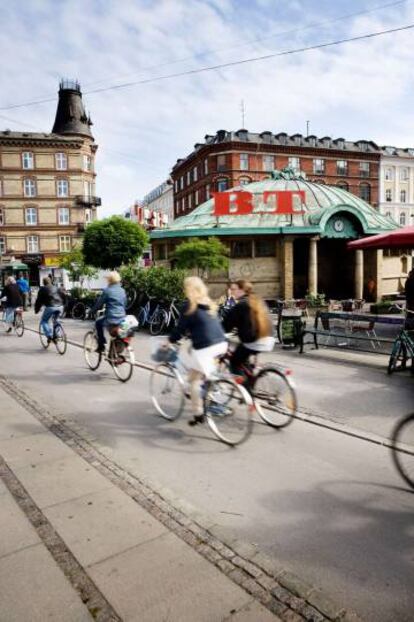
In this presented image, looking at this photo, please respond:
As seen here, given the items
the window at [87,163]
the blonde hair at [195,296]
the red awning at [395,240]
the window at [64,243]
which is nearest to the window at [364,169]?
the window at [87,163]

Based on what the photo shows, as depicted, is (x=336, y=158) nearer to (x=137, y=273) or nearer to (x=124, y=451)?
(x=137, y=273)

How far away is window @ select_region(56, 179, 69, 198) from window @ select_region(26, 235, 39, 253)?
5366 millimetres

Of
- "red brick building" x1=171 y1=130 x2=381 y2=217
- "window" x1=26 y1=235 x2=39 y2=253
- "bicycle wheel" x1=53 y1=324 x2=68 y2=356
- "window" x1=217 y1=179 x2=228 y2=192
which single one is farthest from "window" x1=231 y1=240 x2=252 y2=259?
"window" x1=217 y1=179 x2=228 y2=192

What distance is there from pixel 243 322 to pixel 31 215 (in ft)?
156

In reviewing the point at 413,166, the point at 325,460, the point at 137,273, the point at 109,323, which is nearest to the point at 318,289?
the point at 137,273

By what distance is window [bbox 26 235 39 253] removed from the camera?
47.9 m

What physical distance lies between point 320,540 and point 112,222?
31344mm

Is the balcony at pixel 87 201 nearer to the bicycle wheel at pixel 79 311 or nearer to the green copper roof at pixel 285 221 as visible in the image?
the green copper roof at pixel 285 221

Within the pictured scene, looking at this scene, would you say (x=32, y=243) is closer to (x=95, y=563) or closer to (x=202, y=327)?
(x=202, y=327)

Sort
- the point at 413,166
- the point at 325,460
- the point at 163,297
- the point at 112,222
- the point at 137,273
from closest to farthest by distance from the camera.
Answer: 1. the point at 325,460
2. the point at 163,297
3. the point at 137,273
4. the point at 112,222
5. the point at 413,166

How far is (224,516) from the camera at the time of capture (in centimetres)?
373

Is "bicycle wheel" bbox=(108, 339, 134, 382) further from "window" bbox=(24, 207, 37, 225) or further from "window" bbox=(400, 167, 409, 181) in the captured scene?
"window" bbox=(400, 167, 409, 181)

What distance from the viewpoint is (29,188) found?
47844 millimetres

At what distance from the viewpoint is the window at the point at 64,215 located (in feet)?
160
